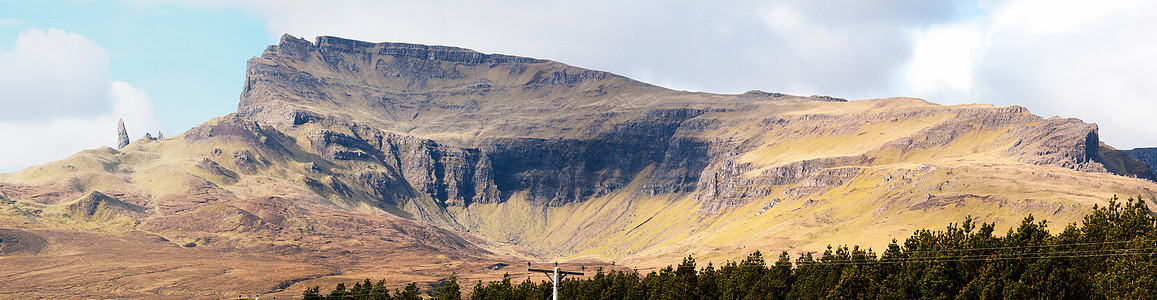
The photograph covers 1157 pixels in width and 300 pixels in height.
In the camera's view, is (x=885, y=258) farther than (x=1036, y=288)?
Yes

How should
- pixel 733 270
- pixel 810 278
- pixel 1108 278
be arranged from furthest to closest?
pixel 733 270
pixel 810 278
pixel 1108 278

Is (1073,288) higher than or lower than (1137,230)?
lower

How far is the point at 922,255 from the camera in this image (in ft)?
277

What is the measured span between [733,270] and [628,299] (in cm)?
1504

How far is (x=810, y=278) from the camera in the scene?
98.1m

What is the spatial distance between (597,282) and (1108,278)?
6681 centimetres

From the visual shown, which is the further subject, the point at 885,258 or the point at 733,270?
the point at 733,270

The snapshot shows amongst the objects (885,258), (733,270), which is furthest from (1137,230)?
(733,270)

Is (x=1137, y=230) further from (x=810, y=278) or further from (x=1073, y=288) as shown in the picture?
(x=810, y=278)

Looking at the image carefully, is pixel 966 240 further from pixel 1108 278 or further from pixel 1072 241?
Answer: pixel 1108 278

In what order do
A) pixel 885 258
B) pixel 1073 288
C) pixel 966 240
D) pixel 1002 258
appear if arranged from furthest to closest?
pixel 885 258 < pixel 966 240 < pixel 1002 258 < pixel 1073 288

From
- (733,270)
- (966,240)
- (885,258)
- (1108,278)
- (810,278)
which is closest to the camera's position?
(1108,278)

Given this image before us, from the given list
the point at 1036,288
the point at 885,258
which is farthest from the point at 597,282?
the point at 1036,288

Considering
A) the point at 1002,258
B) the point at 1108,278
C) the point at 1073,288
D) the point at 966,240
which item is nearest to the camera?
the point at 1108,278
